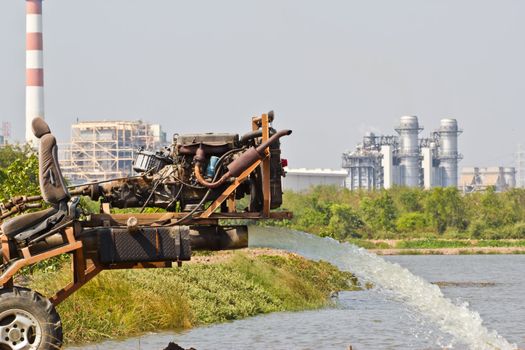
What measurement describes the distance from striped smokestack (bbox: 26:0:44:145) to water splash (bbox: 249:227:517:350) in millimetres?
133867

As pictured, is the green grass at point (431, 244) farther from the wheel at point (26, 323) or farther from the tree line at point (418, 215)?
the wheel at point (26, 323)

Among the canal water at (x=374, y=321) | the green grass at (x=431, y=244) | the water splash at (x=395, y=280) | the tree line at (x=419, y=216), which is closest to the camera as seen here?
the water splash at (x=395, y=280)

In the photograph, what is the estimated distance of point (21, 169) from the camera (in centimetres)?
3484

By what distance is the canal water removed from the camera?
1895 centimetres

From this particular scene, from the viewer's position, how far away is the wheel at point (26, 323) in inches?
581

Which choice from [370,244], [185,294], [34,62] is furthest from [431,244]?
[185,294]

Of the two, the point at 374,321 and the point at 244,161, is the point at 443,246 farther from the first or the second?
the point at 244,161

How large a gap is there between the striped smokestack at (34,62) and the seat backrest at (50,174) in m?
137

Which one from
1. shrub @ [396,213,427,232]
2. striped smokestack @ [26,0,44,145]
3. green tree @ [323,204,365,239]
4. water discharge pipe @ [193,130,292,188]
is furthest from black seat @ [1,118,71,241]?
striped smokestack @ [26,0,44,145]

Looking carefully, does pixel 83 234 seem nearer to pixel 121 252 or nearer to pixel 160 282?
pixel 121 252

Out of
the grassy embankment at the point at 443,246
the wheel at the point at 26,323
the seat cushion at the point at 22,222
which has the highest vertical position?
the seat cushion at the point at 22,222

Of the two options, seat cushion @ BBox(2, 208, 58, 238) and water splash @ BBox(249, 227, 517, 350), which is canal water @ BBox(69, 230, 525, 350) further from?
seat cushion @ BBox(2, 208, 58, 238)

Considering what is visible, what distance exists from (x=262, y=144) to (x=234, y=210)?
3.18 feet

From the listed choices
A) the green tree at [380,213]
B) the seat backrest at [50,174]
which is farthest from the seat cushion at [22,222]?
the green tree at [380,213]
